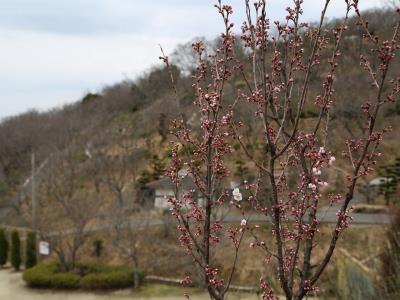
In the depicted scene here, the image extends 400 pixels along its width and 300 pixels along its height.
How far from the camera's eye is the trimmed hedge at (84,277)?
16969 millimetres

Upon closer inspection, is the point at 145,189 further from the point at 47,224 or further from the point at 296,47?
the point at 296,47

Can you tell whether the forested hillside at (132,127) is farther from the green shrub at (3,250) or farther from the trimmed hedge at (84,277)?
the green shrub at (3,250)

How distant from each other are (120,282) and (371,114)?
15796 mm

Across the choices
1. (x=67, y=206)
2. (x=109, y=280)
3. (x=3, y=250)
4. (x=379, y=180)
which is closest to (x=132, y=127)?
Answer: (x=67, y=206)

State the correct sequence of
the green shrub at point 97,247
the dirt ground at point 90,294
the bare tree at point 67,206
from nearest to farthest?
the dirt ground at point 90,294
the bare tree at point 67,206
the green shrub at point 97,247

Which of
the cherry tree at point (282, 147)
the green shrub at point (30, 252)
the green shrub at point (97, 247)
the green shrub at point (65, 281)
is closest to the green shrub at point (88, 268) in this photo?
the green shrub at point (65, 281)

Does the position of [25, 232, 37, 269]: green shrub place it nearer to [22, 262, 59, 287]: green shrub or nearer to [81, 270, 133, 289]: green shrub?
[22, 262, 59, 287]: green shrub

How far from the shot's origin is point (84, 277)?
1728cm

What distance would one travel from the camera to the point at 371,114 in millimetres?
2180

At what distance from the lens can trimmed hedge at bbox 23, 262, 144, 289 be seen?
17.0 m

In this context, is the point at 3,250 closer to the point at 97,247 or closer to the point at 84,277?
the point at 97,247

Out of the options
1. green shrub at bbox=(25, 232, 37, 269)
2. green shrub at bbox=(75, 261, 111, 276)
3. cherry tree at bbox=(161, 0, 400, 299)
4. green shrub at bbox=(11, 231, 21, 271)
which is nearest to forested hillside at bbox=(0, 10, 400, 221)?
green shrub at bbox=(75, 261, 111, 276)

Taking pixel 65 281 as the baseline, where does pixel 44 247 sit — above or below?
above

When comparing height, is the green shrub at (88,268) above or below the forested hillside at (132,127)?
below
